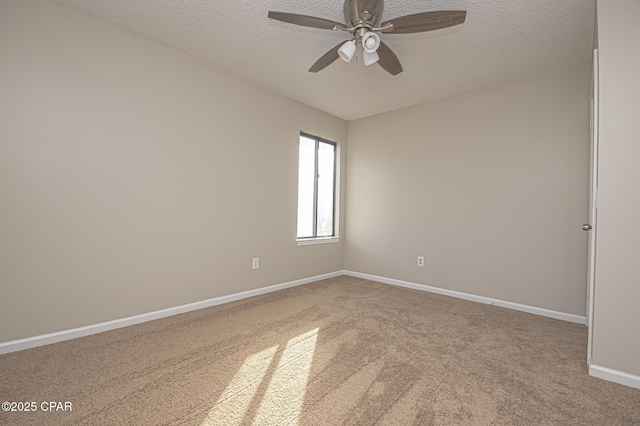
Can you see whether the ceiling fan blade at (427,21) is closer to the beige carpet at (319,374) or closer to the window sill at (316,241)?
the beige carpet at (319,374)

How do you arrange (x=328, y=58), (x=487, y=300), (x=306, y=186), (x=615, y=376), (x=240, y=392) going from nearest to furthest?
(x=240, y=392), (x=615, y=376), (x=328, y=58), (x=487, y=300), (x=306, y=186)

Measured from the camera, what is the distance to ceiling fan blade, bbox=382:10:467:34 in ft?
5.46

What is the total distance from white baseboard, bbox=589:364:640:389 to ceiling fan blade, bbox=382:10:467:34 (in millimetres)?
2285

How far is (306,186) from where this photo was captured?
4051 millimetres

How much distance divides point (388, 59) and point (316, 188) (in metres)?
2.24

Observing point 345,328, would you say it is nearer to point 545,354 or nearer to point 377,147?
point 545,354

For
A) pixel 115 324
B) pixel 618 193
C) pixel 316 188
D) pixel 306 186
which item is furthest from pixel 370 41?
pixel 115 324

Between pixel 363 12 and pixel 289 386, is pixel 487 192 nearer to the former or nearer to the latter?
pixel 363 12

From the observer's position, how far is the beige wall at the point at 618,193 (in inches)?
65.4

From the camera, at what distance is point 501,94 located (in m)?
3.13

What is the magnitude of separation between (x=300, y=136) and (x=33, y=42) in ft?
8.53

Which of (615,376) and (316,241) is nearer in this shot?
(615,376)

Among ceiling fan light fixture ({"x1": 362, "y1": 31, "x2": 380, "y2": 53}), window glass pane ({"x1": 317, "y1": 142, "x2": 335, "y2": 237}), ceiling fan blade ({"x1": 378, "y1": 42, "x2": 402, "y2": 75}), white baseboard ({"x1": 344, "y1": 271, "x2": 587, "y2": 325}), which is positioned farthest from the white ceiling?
white baseboard ({"x1": 344, "y1": 271, "x2": 587, "y2": 325})

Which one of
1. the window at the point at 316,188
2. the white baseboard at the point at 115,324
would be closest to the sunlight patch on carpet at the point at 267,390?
the white baseboard at the point at 115,324
